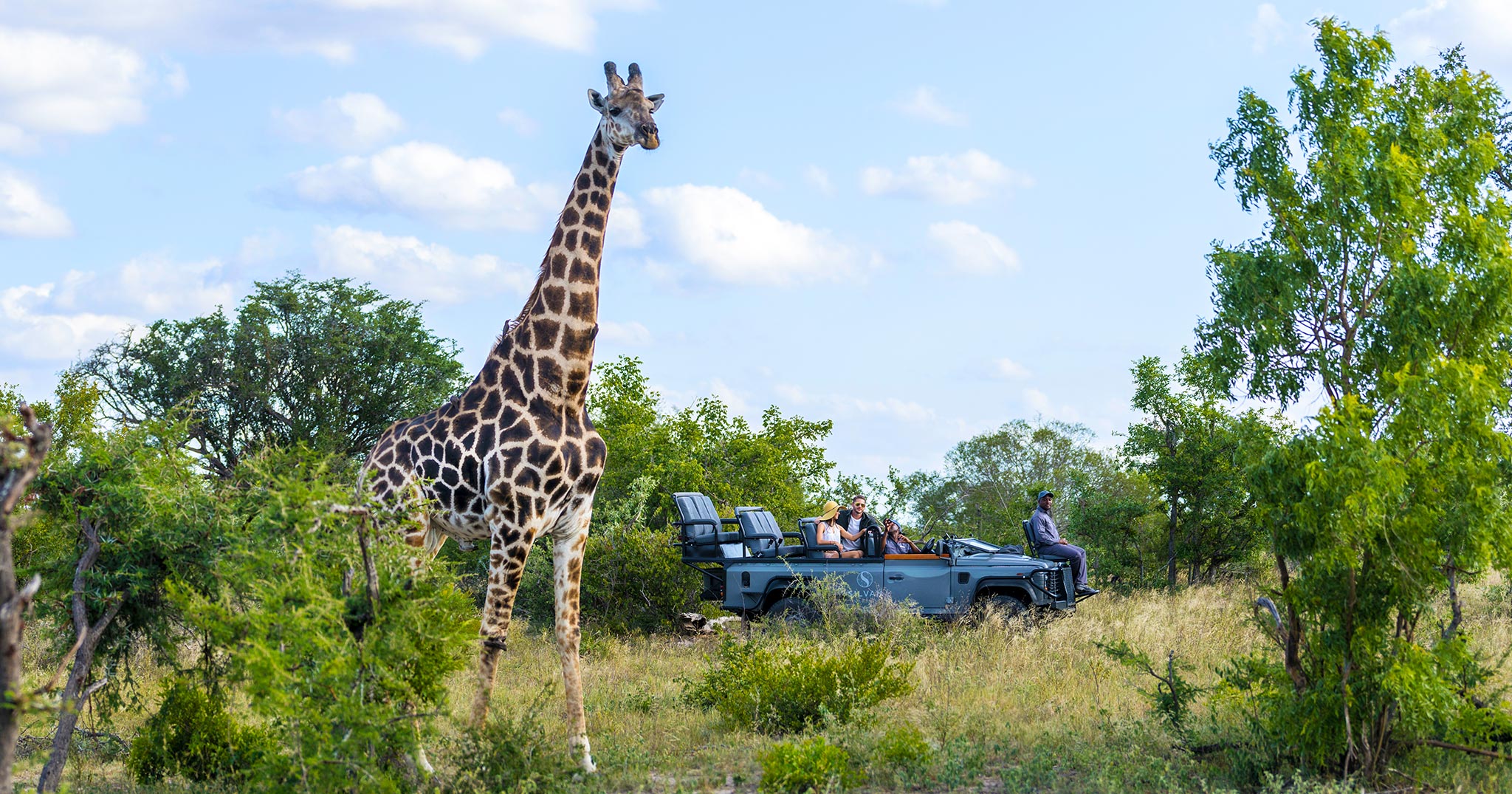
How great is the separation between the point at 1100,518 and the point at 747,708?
36.5 feet

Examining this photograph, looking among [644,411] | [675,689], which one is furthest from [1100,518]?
[675,689]

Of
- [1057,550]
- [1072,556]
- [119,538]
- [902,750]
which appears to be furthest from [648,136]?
[1072,556]

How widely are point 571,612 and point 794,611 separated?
562cm

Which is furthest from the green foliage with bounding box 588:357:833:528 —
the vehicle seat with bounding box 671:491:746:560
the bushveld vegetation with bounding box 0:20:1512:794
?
the bushveld vegetation with bounding box 0:20:1512:794

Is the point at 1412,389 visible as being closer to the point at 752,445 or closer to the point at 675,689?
the point at 675,689

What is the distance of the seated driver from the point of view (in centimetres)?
1397

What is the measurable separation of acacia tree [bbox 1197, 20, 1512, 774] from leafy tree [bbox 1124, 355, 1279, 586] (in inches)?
398

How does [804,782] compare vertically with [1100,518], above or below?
below

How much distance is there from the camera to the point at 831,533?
1403 cm

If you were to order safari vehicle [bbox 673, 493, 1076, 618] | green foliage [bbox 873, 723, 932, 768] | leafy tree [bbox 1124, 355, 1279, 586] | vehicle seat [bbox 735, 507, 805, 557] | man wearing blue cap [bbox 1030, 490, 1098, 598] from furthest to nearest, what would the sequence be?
leafy tree [bbox 1124, 355, 1279, 586], man wearing blue cap [bbox 1030, 490, 1098, 598], vehicle seat [bbox 735, 507, 805, 557], safari vehicle [bbox 673, 493, 1076, 618], green foliage [bbox 873, 723, 932, 768]

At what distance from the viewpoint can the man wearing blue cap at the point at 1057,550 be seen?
14438 millimetres

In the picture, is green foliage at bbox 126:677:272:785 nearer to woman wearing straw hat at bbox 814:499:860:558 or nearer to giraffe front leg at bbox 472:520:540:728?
giraffe front leg at bbox 472:520:540:728

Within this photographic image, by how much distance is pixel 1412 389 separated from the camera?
20.3 ft

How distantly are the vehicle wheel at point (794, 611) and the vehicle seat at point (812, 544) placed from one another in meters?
0.50
